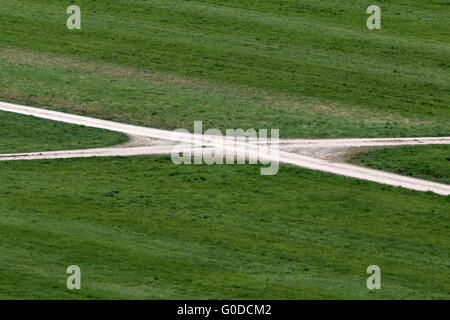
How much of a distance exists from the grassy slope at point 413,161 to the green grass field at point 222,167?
127 mm

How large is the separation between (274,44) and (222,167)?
23111mm

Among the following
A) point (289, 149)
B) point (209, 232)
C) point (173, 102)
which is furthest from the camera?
point (173, 102)

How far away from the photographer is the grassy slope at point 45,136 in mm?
55719

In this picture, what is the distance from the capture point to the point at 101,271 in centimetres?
3881

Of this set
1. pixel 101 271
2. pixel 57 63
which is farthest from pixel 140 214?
pixel 57 63

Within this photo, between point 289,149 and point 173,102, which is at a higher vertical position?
point 173,102

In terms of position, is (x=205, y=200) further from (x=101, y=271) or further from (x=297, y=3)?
(x=297, y=3)

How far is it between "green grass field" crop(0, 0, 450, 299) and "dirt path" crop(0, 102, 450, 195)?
3.48 ft

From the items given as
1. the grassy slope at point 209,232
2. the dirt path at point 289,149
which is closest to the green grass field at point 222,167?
the grassy slope at point 209,232

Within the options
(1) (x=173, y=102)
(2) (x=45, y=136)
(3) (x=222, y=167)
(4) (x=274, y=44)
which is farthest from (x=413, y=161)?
(4) (x=274, y=44)

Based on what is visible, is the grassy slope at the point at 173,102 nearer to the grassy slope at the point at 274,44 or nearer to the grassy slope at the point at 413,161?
the grassy slope at the point at 274,44

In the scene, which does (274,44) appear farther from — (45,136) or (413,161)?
(45,136)

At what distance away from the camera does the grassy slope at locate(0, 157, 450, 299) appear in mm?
38344

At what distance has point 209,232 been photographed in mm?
43906
